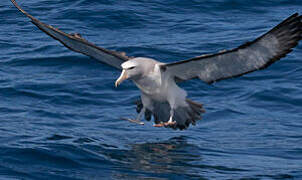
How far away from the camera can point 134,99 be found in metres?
14.2

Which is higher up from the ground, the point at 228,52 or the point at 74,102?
the point at 228,52

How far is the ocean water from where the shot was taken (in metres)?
9.94

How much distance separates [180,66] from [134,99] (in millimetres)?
3615

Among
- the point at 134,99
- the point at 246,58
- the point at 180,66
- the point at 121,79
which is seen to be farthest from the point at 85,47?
the point at 246,58

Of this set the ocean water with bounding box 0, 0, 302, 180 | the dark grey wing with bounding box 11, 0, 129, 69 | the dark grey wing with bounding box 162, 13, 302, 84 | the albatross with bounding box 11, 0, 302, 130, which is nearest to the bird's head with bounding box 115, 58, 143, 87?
the albatross with bounding box 11, 0, 302, 130

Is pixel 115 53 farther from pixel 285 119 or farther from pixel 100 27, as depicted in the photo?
pixel 100 27

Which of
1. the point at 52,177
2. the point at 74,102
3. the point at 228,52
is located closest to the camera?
the point at 52,177

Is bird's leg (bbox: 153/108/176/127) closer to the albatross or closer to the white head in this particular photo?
the albatross

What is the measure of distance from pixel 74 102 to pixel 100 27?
20.9 feet

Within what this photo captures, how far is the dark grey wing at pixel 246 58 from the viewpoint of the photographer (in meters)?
9.38

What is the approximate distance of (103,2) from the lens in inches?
851

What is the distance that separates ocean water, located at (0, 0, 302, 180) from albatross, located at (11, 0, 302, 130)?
0.59 m

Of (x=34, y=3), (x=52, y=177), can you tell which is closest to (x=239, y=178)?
(x=52, y=177)

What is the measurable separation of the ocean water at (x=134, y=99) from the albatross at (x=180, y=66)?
1.94ft
